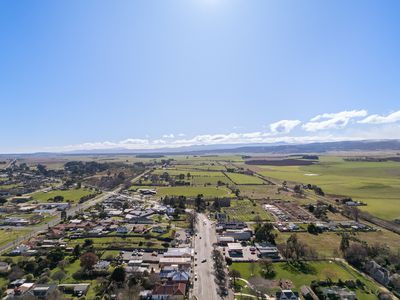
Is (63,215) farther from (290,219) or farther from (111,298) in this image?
(290,219)

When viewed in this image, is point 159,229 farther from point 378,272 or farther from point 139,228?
point 378,272

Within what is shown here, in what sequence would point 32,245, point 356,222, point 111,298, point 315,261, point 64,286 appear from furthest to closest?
point 356,222
point 32,245
point 315,261
point 64,286
point 111,298

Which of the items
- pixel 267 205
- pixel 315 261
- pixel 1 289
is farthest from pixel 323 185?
pixel 1 289

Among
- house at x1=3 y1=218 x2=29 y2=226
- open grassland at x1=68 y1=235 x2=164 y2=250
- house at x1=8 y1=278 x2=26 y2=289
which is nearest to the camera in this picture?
house at x1=8 y1=278 x2=26 y2=289

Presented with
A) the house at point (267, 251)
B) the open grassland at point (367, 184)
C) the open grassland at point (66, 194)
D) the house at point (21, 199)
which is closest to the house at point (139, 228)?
the house at point (267, 251)

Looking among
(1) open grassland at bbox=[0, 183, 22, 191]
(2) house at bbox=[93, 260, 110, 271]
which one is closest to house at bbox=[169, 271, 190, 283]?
(2) house at bbox=[93, 260, 110, 271]

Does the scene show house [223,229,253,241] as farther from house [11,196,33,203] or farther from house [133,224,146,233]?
house [11,196,33,203]
